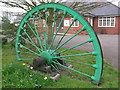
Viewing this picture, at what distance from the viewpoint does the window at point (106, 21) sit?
21.4 metres

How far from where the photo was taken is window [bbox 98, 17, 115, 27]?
70.2ft

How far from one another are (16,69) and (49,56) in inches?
42.8

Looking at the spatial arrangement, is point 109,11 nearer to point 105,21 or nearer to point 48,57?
point 105,21

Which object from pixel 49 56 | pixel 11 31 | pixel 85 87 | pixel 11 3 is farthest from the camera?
pixel 11 3

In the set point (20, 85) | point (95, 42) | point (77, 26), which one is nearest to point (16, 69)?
point (20, 85)

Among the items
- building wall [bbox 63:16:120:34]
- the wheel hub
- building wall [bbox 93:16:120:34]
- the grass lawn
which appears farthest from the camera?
building wall [bbox 93:16:120:34]

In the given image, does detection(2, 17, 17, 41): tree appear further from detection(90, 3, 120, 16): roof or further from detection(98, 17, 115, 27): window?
detection(98, 17, 115, 27): window

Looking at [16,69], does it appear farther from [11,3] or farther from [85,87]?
[11,3]

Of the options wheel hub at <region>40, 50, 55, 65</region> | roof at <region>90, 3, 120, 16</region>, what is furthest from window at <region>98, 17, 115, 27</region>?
wheel hub at <region>40, 50, 55, 65</region>

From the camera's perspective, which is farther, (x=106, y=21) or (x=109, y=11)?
(x=106, y=21)

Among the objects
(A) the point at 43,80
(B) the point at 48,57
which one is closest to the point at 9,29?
(B) the point at 48,57

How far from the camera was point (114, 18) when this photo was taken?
69.2 ft

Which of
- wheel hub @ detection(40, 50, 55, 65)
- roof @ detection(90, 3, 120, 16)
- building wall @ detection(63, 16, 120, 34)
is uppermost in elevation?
roof @ detection(90, 3, 120, 16)

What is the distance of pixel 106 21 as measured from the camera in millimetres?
21688
